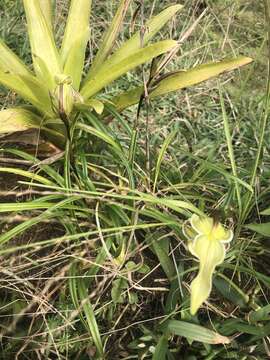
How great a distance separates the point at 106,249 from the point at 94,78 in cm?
52

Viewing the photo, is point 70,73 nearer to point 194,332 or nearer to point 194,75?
point 194,75

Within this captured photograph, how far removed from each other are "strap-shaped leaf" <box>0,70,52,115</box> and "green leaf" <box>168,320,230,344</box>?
71 cm

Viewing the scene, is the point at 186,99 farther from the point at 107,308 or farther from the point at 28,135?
the point at 107,308

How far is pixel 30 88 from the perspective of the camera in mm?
1602

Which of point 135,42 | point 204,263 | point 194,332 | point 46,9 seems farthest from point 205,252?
point 46,9

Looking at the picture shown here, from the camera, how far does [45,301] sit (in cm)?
146

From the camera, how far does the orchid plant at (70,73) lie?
1.54 m

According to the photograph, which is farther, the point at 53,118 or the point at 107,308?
the point at 53,118

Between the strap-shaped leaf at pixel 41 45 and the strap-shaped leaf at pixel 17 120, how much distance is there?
0.34ft

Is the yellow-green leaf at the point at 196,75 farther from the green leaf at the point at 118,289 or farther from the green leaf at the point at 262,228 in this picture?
the green leaf at the point at 118,289

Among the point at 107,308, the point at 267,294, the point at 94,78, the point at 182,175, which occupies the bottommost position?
the point at 267,294

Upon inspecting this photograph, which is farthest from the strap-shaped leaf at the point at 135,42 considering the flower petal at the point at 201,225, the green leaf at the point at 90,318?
the flower petal at the point at 201,225

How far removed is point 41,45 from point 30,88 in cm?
18

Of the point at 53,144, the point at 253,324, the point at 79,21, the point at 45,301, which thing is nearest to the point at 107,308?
the point at 45,301
